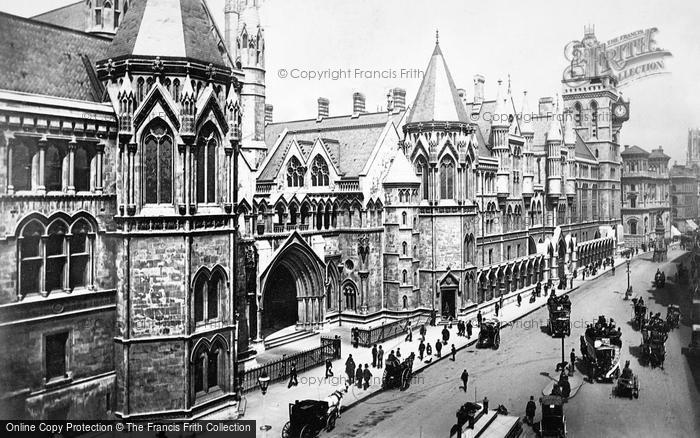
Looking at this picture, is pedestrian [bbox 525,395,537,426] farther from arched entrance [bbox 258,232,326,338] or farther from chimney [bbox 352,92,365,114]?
chimney [bbox 352,92,365,114]

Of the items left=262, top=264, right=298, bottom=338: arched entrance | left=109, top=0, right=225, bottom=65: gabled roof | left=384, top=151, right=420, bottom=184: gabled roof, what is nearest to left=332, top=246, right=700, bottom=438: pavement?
left=262, top=264, right=298, bottom=338: arched entrance

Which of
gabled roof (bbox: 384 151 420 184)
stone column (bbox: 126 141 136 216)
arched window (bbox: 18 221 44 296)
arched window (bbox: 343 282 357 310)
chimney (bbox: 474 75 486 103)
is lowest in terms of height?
arched window (bbox: 343 282 357 310)

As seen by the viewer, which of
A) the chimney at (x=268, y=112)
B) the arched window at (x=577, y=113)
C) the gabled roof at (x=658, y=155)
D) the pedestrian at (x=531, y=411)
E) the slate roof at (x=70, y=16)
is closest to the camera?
the pedestrian at (x=531, y=411)

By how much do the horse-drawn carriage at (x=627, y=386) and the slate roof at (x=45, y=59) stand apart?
27.3 metres

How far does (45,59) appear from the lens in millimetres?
23750

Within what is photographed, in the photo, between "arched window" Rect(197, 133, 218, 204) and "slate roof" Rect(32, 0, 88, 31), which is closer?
"arched window" Rect(197, 133, 218, 204)

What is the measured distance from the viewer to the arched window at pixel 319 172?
4608cm

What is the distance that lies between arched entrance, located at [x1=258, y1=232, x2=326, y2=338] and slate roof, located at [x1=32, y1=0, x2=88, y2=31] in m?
18.7

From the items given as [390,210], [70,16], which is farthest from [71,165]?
[390,210]

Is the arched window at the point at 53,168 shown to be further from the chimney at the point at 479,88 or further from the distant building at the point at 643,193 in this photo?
the distant building at the point at 643,193

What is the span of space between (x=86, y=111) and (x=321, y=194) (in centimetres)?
2261

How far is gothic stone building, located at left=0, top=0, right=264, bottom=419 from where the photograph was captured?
21438mm

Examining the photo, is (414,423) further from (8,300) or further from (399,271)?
(399,271)

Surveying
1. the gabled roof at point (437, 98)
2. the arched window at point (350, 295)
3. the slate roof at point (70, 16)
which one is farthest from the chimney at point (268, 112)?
the slate roof at point (70, 16)
